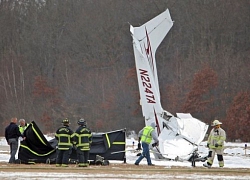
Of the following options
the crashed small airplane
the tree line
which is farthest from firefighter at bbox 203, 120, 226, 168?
the tree line

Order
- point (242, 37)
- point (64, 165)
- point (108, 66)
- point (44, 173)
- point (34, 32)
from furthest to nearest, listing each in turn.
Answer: point (34, 32) → point (108, 66) → point (242, 37) → point (64, 165) → point (44, 173)

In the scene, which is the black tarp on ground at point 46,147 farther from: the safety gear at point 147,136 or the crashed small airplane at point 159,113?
the crashed small airplane at point 159,113

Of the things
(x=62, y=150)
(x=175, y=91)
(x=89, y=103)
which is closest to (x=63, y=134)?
(x=62, y=150)

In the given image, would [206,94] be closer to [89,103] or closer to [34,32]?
[89,103]

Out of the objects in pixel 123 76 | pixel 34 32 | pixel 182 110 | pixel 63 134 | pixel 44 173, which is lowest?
pixel 44 173

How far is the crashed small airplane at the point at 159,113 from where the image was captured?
2489cm

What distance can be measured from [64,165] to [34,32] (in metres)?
60.3

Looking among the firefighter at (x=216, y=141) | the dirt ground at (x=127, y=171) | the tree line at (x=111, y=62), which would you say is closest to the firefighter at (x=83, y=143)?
the dirt ground at (x=127, y=171)

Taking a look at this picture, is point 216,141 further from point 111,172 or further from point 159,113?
point 159,113

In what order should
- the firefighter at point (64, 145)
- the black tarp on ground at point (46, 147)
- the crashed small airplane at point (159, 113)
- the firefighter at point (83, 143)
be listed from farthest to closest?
the crashed small airplane at point (159, 113)
the black tarp on ground at point (46, 147)
the firefighter at point (83, 143)
the firefighter at point (64, 145)

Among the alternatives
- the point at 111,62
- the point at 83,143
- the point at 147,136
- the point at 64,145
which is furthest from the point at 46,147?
the point at 111,62

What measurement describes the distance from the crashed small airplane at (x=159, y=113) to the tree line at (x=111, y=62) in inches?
856

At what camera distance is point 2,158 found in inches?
1053

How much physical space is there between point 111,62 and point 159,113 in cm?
4431
